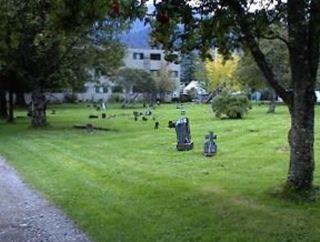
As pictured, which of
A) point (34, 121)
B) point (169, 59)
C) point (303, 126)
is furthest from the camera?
point (34, 121)

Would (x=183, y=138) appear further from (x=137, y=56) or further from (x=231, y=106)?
(x=137, y=56)

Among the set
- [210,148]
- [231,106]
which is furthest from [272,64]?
[210,148]

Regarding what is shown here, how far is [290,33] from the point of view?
10516 mm

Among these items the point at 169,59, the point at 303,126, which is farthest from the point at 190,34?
the point at 303,126

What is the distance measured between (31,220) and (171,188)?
327 centimetres

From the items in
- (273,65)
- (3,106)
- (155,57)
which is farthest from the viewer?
(155,57)

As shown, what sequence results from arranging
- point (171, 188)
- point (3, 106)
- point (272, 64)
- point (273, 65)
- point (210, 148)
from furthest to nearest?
point (273, 65), point (3, 106), point (272, 64), point (210, 148), point (171, 188)

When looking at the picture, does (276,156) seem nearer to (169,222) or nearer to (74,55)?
(169,222)

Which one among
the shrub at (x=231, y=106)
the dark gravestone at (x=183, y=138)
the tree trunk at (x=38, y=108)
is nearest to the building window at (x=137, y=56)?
the shrub at (x=231, y=106)

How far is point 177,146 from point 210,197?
8.54 meters

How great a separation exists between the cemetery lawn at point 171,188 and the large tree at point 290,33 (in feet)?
3.28

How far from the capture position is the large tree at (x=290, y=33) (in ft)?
34.1

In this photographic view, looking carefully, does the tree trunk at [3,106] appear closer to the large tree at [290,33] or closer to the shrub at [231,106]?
the shrub at [231,106]

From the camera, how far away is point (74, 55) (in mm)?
35031
